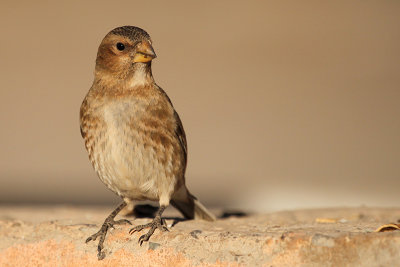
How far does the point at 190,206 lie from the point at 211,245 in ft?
5.14

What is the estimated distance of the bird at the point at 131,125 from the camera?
16.4 ft

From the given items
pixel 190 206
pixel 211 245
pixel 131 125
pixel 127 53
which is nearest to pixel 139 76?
pixel 127 53

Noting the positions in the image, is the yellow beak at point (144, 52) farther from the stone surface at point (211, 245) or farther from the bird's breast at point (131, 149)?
the stone surface at point (211, 245)

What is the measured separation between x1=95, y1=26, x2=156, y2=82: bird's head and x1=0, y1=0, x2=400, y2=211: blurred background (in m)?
3.11

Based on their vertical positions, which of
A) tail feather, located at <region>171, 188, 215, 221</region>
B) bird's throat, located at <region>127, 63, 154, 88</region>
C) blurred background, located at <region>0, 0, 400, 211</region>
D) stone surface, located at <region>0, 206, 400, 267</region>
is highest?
blurred background, located at <region>0, 0, 400, 211</region>

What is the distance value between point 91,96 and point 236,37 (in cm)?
1102

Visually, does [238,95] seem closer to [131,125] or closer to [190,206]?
[190,206]

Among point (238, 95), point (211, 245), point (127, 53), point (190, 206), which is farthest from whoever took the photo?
point (238, 95)

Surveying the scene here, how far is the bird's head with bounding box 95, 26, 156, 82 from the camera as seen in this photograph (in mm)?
5066

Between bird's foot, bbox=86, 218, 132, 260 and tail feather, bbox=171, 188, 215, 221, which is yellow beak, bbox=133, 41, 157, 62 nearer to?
bird's foot, bbox=86, 218, 132, 260

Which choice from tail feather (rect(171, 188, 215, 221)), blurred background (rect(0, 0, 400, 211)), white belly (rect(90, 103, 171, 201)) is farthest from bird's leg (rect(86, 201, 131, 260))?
blurred background (rect(0, 0, 400, 211))

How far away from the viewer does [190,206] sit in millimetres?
5871

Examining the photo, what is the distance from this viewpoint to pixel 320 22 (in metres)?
16.3

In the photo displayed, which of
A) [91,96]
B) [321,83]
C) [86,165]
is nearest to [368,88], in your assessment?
[321,83]
